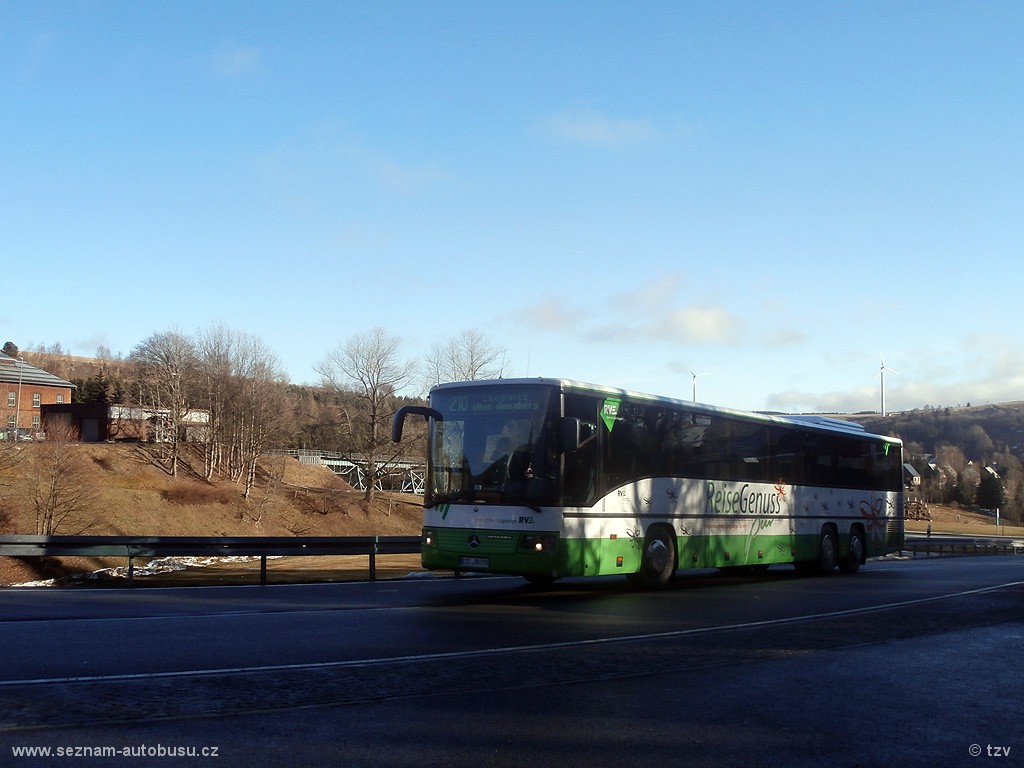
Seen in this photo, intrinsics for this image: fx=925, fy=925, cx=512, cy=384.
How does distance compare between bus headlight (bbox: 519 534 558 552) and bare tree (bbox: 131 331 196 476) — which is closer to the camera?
bus headlight (bbox: 519 534 558 552)

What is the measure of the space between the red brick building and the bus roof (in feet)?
289

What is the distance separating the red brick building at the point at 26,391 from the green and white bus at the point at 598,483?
293 feet

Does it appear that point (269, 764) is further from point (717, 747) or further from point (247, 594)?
point (247, 594)

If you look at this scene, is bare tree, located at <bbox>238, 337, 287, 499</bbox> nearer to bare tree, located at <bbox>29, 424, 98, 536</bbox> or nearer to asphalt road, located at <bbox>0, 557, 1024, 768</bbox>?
bare tree, located at <bbox>29, 424, 98, 536</bbox>

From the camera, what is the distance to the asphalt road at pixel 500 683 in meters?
5.98

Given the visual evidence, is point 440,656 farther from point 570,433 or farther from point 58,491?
point 58,491

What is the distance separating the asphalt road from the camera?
19.6 feet

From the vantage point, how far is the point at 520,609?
1338 centimetres

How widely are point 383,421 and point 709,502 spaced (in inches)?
2111

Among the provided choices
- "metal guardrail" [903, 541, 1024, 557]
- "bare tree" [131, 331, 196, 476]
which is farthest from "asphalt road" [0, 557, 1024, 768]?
"bare tree" [131, 331, 196, 476]

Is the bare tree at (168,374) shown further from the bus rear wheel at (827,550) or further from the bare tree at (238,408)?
the bus rear wheel at (827,550)

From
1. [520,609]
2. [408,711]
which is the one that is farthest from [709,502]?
[408,711]

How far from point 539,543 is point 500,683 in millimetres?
6350

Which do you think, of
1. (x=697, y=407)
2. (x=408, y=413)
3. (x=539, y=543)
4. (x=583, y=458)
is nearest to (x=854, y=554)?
(x=697, y=407)
